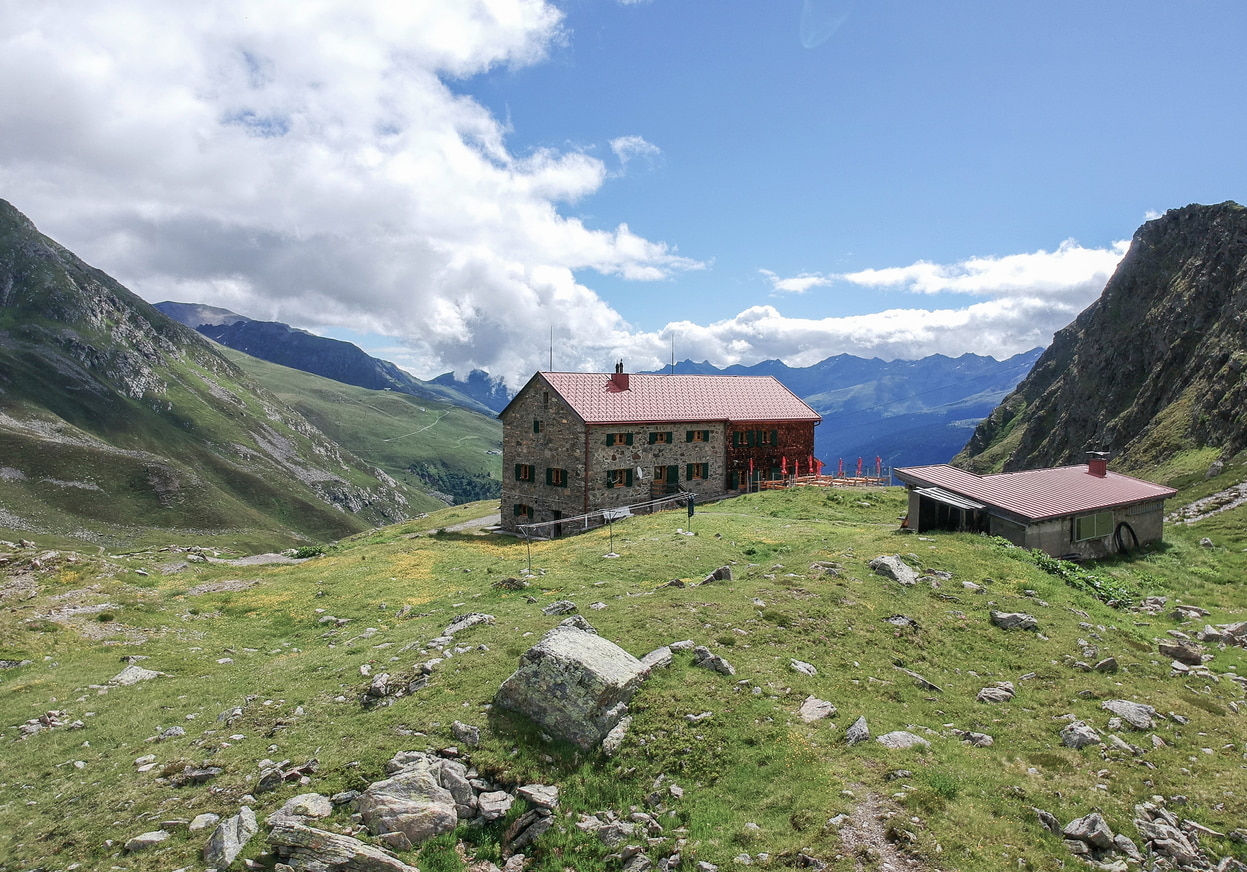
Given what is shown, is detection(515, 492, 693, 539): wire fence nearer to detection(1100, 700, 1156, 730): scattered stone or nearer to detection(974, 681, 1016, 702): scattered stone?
detection(974, 681, 1016, 702): scattered stone

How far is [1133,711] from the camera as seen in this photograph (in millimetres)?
13766

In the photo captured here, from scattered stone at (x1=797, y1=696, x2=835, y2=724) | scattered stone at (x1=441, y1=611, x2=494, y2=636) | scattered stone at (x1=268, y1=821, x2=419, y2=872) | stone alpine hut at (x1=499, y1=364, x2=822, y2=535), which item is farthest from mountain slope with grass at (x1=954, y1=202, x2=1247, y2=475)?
scattered stone at (x1=268, y1=821, x2=419, y2=872)

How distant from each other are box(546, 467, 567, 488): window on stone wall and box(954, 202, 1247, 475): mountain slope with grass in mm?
66262

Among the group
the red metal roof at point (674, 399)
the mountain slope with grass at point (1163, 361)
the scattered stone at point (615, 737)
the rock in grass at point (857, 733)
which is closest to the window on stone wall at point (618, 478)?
the red metal roof at point (674, 399)

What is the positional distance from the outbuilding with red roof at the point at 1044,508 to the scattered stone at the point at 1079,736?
1761 centimetres

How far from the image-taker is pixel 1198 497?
180 ft

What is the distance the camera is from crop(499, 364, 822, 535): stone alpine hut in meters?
51.0

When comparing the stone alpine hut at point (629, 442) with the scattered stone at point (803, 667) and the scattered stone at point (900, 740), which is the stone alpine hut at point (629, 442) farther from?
the scattered stone at point (900, 740)

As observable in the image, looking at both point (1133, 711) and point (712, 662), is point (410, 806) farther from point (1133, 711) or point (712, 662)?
point (1133, 711)

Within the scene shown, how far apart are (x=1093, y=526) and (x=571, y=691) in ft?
99.2

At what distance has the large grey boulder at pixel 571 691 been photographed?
12.6 meters

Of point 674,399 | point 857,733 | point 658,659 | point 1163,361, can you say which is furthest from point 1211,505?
point 1163,361

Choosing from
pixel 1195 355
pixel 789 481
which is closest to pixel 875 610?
pixel 789 481

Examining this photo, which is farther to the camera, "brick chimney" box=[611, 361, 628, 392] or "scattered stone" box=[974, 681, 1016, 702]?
"brick chimney" box=[611, 361, 628, 392]
